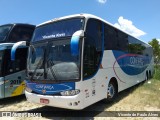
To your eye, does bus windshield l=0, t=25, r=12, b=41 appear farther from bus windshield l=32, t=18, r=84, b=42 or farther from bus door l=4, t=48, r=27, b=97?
bus windshield l=32, t=18, r=84, b=42

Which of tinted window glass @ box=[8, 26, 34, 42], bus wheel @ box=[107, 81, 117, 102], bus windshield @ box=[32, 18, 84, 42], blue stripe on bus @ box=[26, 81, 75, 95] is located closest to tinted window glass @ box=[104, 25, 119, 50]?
bus wheel @ box=[107, 81, 117, 102]

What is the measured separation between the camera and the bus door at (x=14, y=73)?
31.4ft

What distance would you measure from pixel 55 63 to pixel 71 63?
593mm

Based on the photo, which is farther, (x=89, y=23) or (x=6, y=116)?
(x=6, y=116)

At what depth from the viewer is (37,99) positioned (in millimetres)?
7316

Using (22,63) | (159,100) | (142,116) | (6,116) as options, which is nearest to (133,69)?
(159,100)

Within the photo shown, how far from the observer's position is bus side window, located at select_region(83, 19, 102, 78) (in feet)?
22.8

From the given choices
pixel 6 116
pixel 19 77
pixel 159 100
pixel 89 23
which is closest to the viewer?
pixel 89 23

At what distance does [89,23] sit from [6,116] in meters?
4.59

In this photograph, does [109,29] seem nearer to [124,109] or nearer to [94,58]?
[94,58]

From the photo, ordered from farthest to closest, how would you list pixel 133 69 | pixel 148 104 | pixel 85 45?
pixel 133 69, pixel 148 104, pixel 85 45

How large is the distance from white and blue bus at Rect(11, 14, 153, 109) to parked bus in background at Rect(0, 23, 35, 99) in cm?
209

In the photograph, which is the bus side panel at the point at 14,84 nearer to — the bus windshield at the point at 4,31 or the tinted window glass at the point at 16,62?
the tinted window glass at the point at 16,62

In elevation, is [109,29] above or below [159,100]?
above
